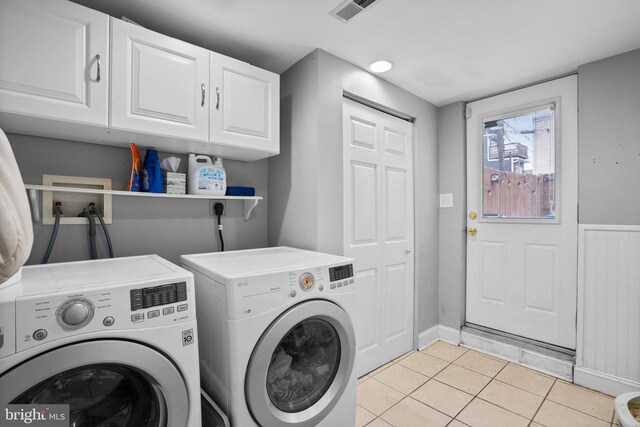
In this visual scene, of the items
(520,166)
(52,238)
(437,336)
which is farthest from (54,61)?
(437,336)

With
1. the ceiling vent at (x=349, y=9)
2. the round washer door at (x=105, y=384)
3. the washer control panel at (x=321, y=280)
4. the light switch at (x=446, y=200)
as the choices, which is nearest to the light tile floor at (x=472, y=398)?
the washer control panel at (x=321, y=280)

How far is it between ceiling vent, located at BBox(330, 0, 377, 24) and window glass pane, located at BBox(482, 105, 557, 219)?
5.83ft

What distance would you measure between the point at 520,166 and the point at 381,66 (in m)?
1.47

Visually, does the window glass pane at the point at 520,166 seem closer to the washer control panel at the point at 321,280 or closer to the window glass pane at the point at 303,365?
the washer control panel at the point at 321,280

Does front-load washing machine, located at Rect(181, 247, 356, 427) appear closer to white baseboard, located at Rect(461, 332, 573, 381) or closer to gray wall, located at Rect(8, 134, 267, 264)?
gray wall, located at Rect(8, 134, 267, 264)

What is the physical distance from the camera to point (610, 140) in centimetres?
206

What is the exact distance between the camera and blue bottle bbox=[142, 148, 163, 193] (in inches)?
66.8

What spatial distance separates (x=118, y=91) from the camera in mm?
1390

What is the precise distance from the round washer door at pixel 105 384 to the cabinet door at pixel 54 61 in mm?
979

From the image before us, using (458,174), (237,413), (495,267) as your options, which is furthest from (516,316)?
(237,413)

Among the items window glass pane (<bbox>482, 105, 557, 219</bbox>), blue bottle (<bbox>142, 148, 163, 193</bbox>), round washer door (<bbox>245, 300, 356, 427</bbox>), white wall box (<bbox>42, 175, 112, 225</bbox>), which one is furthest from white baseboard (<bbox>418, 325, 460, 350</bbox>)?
white wall box (<bbox>42, 175, 112, 225</bbox>)

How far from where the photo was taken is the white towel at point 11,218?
2.09 ft

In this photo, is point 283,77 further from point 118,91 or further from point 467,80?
point 467,80

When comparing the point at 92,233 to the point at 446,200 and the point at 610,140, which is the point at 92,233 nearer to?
the point at 446,200
